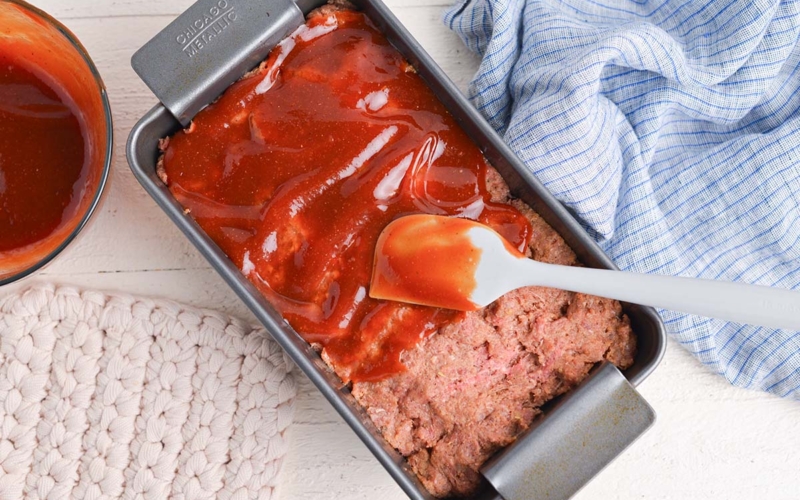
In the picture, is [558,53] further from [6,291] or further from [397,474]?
[6,291]

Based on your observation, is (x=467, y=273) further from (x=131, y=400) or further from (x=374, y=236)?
(x=131, y=400)

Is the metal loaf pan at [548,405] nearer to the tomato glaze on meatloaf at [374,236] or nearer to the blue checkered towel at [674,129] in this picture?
the tomato glaze on meatloaf at [374,236]

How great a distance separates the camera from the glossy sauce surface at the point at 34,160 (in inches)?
52.6

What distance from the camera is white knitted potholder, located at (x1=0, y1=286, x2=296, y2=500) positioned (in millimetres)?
1465

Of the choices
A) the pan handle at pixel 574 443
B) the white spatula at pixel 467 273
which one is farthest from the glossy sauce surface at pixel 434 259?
the pan handle at pixel 574 443

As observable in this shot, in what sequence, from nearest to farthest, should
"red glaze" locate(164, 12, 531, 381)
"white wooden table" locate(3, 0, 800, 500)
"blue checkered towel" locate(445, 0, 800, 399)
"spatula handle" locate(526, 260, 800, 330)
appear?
"spatula handle" locate(526, 260, 800, 330) < "red glaze" locate(164, 12, 531, 381) < "blue checkered towel" locate(445, 0, 800, 399) < "white wooden table" locate(3, 0, 800, 500)

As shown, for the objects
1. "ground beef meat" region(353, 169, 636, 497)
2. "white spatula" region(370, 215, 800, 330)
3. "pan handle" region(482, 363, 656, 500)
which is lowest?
"pan handle" region(482, 363, 656, 500)

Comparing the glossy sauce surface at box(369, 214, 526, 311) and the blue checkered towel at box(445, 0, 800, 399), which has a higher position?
the glossy sauce surface at box(369, 214, 526, 311)

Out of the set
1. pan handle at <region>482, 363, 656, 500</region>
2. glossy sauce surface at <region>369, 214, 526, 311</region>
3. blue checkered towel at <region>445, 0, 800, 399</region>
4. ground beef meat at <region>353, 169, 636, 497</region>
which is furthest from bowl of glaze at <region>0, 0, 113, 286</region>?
pan handle at <region>482, 363, 656, 500</region>

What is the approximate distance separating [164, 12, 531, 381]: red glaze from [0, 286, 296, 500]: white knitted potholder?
0.92 ft

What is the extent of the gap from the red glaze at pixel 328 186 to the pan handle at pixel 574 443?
27cm

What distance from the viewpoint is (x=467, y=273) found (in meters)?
1.22

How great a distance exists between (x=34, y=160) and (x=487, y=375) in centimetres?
100

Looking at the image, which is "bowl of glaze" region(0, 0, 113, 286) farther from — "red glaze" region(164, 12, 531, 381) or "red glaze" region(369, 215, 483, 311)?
"red glaze" region(369, 215, 483, 311)
